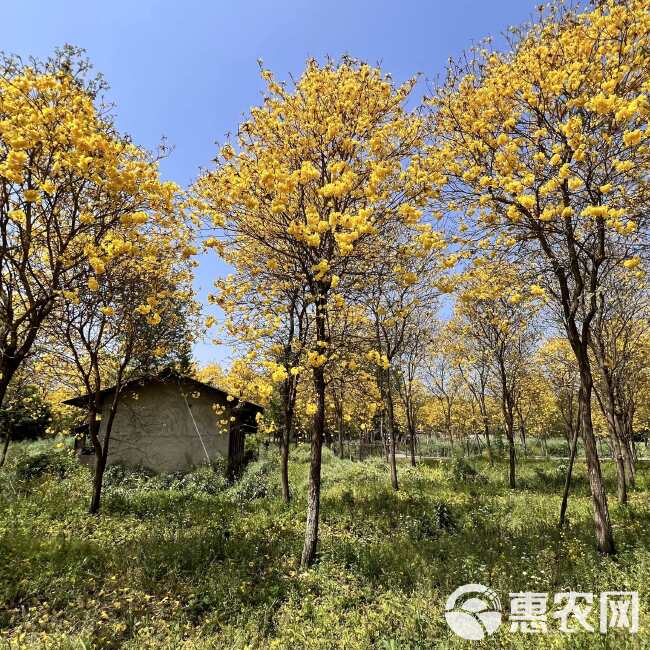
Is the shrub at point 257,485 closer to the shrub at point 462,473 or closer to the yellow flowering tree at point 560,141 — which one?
the shrub at point 462,473

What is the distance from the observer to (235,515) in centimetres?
1002

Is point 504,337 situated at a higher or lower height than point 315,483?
higher

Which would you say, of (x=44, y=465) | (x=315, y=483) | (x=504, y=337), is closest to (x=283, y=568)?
(x=315, y=483)

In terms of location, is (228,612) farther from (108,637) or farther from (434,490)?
(434,490)

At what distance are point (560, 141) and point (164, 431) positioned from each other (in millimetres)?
17948

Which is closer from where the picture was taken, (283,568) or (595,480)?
(283,568)

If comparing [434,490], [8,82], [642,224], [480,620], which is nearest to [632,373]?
[434,490]

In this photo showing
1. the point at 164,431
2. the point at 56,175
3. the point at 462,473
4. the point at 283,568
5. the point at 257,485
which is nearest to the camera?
the point at 56,175

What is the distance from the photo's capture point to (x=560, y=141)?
22.7 ft

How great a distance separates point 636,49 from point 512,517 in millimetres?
9996

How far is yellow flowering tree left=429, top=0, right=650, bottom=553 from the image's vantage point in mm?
5957

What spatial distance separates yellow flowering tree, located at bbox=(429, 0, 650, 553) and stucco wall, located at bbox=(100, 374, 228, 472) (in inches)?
563

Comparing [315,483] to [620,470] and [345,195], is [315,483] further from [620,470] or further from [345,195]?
[620,470]

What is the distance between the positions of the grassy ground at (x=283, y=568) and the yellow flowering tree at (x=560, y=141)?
2.25m
